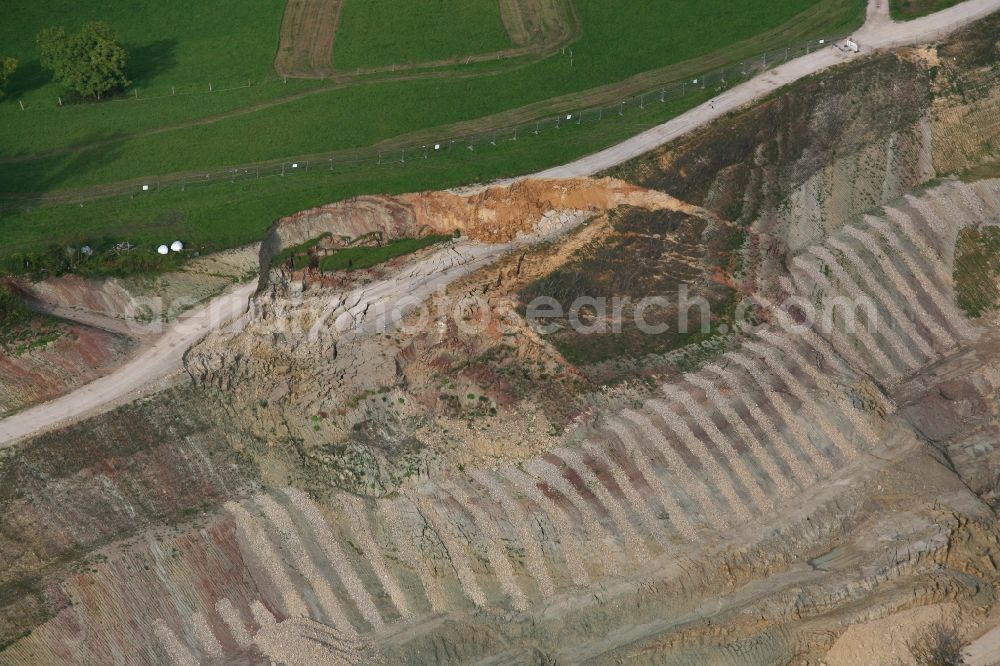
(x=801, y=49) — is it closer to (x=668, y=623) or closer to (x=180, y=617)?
(x=668, y=623)

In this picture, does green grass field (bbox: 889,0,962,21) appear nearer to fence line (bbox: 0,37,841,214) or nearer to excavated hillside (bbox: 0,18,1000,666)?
fence line (bbox: 0,37,841,214)

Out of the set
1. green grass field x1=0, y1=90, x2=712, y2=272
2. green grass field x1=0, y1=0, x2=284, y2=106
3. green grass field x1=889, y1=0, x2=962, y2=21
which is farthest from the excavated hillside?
green grass field x1=0, y1=0, x2=284, y2=106

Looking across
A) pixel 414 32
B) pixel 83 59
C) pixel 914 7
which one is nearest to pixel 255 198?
pixel 83 59

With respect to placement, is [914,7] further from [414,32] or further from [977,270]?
[414,32]

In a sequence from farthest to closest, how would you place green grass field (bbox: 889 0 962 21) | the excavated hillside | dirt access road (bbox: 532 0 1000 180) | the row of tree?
1. green grass field (bbox: 889 0 962 21)
2. the row of tree
3. dirt access road (bbox: 532 0 1000 180)
4. the excavated hillside

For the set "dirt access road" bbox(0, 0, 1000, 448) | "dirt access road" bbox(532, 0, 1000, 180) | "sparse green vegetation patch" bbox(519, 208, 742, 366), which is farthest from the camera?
"dirt access road" bbox(532, 0, 1000, 180)

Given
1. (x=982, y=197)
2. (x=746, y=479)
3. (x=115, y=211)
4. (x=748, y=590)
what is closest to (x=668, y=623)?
(x=748, y=590)
